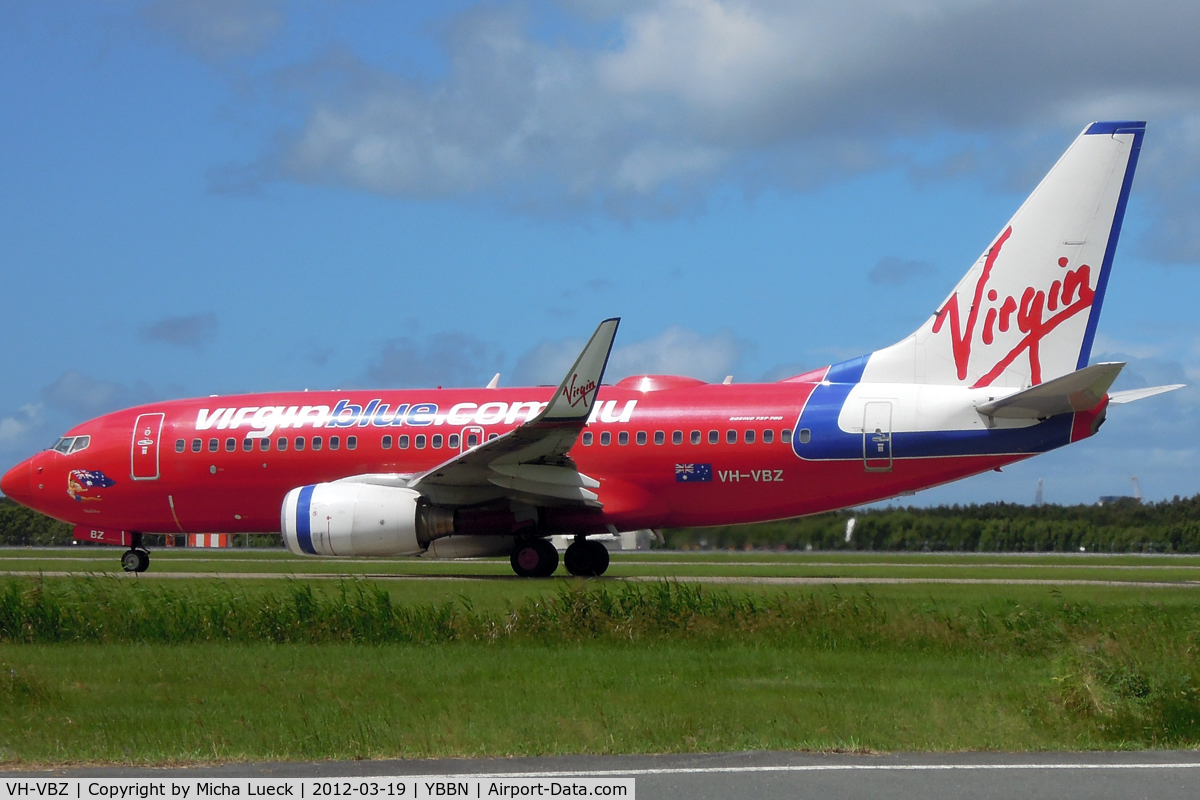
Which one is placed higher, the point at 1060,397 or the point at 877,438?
the point at 1060,397

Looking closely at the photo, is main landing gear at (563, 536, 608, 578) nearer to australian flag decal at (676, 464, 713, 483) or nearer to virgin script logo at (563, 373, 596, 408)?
australian flag decal at (676, 464, 713, 483)

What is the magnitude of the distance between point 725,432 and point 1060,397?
612cm

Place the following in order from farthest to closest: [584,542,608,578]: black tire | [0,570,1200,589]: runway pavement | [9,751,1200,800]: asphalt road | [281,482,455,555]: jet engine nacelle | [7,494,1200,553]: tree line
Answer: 1. [7,494,1200,553]: tree line
2. [584,542,608,578]: black tire
3. [281,482,455,555]: jet engine nacelle
4. [0,570,1200,589]: runway pavement
5. [9,751,1200,800]: asphalt road

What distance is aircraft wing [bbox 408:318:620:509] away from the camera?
2117cm

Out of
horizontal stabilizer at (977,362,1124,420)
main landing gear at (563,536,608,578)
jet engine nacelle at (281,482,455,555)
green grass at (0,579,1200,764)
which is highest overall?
horizontal stabilizer at (977,362,1124,420)

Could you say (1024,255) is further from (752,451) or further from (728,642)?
(728,642)

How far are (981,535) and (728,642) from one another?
82.7 feet

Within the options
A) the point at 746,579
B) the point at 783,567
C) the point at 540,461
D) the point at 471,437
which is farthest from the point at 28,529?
the point at 746,579

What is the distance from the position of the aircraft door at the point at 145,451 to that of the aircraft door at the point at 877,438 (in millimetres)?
15232

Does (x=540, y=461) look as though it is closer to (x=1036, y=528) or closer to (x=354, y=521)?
(x=354, y=521)

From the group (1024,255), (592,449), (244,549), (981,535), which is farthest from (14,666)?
(244,549)

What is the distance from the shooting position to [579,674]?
38.9 ft

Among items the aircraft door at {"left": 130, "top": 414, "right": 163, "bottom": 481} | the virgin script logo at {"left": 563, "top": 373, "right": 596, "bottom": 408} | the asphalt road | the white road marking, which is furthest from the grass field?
the aircraft door at {"left": 130, "top": 414, "right": 163, "bottom": 481}

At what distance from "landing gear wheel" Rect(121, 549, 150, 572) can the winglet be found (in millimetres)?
11175
